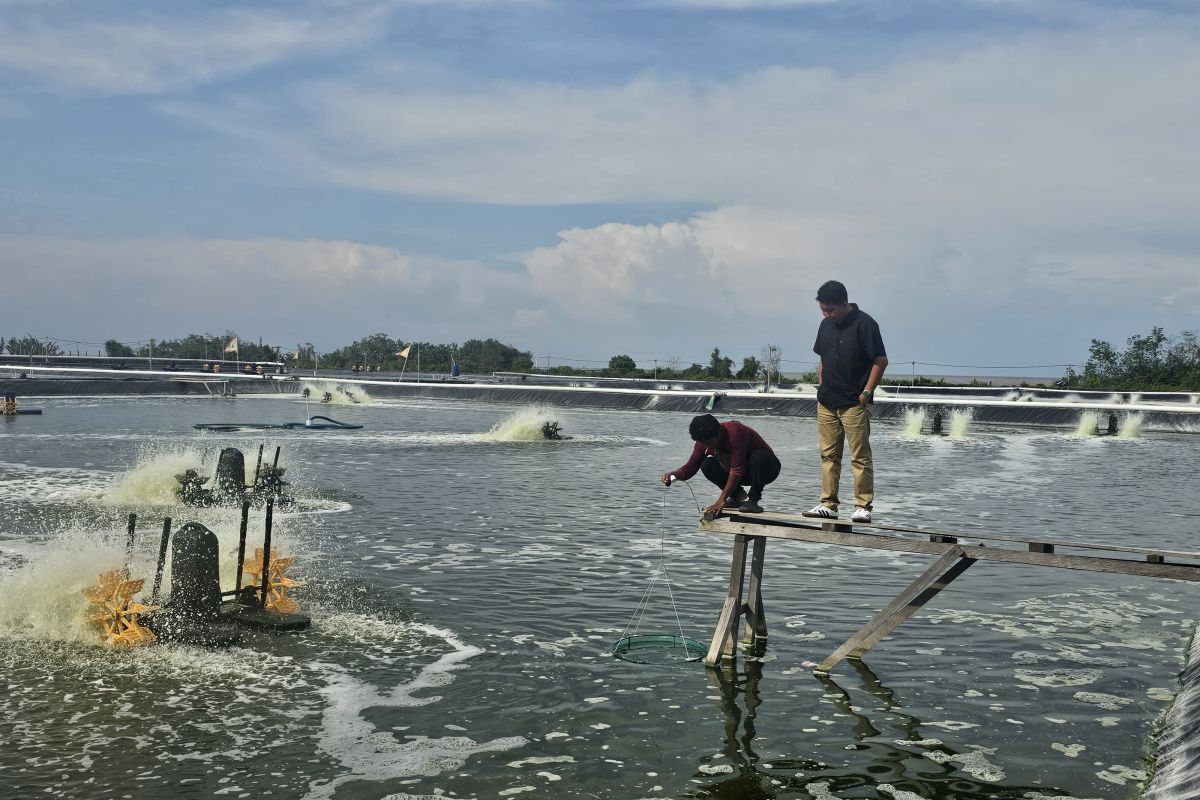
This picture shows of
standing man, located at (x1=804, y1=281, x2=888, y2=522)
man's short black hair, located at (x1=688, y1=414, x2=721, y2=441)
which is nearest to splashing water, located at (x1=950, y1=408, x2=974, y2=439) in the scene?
standing man, located at (x1=804, y1=281, x2=888, y2=522)

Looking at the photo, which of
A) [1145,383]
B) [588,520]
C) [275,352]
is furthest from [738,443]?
[275,352]

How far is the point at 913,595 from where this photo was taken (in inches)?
406

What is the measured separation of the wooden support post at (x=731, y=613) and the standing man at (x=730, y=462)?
1.38 feet

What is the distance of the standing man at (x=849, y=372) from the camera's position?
35.1ft

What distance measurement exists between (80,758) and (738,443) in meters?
6.24

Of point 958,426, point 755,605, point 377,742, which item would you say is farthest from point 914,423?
point 377,742

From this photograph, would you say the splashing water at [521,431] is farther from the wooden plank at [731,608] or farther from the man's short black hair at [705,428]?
the man's short black hair at [705,428]

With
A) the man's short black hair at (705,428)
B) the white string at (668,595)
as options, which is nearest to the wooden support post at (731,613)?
the white string at (668,595)

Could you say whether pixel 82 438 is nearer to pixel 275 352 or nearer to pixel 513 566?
pixel 513 566

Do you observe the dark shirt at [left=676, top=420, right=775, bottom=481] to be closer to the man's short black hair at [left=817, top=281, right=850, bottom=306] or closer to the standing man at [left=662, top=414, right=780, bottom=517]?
the standing man at [left=662, top=414, right=780, bottom=517]

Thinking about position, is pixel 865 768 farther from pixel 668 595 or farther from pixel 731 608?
pixel 668 595

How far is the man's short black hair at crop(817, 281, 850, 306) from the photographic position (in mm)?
10781

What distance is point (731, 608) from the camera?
35.5ft

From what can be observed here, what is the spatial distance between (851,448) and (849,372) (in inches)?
30.4
